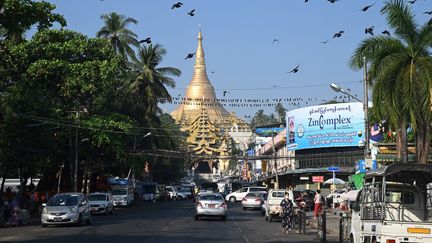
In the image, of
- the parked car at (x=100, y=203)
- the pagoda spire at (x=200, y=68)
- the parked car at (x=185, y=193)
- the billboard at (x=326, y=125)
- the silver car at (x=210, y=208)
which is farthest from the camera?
the pagoda spire at (x=200, y=68)

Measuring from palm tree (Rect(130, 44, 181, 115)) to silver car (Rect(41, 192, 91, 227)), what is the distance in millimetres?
35702

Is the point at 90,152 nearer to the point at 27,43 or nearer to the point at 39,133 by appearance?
the point at 39,133

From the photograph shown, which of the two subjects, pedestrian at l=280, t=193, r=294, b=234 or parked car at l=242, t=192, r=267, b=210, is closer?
pedestrian at l=280, t=193, r=294, b=234

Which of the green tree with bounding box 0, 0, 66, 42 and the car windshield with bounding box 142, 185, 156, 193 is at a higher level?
the green tree with bounding box 0, 0, 66, 42

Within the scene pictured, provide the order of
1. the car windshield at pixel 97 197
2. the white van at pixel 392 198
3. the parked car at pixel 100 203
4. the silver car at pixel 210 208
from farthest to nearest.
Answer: the car windshield at pixel 97 197 < the parked car at pixel 100 203 < the silver car at pixel 210 208 < the white van at pixel 392 198

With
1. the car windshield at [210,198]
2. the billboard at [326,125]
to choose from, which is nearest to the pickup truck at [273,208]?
the car windshield at [210,198]

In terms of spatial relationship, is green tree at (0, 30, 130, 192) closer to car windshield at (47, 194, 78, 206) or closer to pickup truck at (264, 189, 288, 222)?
car windshield at (47, 194, 78, 206)

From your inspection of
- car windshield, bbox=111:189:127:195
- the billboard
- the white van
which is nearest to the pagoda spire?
the billboard

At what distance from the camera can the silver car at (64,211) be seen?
30125 mm

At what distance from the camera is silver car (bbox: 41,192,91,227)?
30.1 m

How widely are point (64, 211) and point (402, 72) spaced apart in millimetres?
15425

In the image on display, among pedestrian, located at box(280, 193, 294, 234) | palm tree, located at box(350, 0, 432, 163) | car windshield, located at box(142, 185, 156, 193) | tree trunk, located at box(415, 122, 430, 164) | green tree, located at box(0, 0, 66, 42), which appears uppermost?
green tree, located at box(0, 0, 66, 42)

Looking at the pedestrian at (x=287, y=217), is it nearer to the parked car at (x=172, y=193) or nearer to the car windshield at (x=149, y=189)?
the car windshield at (x=149, y=189)

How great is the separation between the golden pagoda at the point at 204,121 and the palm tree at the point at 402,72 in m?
120
